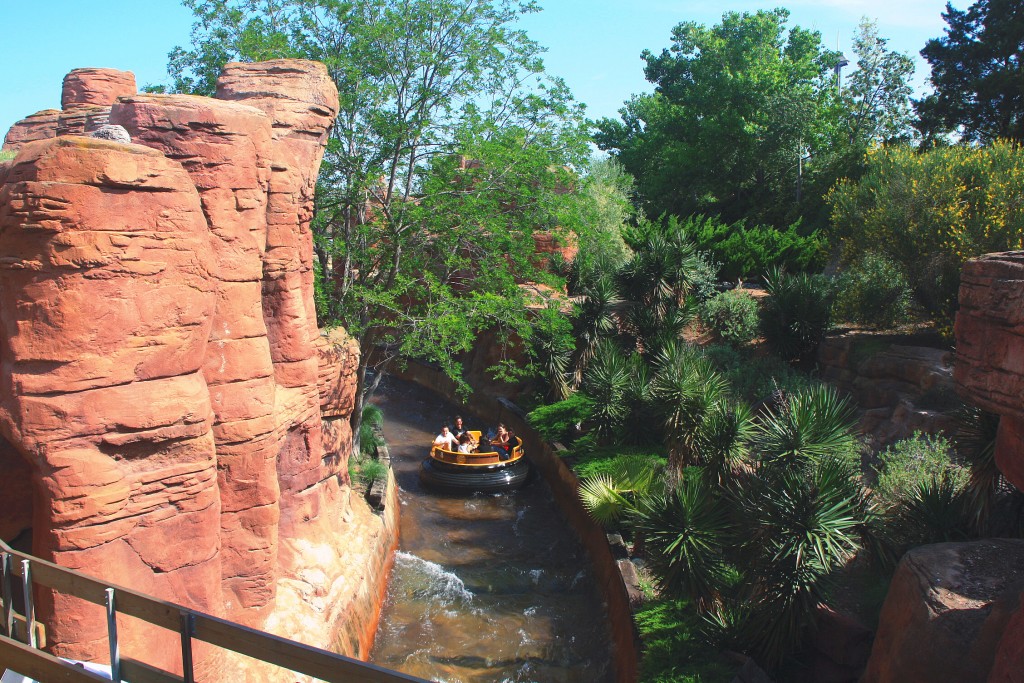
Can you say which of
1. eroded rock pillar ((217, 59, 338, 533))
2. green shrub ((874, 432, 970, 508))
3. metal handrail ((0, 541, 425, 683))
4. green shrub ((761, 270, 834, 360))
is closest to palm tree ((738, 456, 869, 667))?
green shrub ((874, 432, 970, 508))

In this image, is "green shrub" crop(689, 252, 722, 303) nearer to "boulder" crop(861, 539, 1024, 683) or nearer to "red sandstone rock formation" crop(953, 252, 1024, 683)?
"boulder" crop(861, 539, 1024, 683)

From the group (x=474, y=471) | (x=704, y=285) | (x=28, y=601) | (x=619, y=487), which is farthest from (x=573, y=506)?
(x=28, y=601)

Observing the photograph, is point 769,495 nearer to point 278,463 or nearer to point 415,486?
point 278,463

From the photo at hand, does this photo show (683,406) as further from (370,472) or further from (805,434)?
(370,472)

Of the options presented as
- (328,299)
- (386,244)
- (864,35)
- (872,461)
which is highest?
(864,35)

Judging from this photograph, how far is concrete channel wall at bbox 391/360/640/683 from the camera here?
11453 millimetres

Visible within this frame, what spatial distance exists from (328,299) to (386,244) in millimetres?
1906

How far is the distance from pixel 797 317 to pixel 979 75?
1455 cm

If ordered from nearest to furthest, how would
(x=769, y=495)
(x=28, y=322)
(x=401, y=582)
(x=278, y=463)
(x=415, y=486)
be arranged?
1. (x=28, y=322)
2. (x=769, y=495)
3. (x=278, y=463)
4. (x=401, y=582)
5. (x=415, y=486)

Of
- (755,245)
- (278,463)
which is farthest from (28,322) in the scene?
(755,245)

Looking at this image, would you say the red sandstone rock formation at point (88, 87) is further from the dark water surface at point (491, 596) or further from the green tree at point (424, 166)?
the dark water surface at point (491, 596)

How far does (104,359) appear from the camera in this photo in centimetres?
717

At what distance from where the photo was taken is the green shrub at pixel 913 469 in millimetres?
11742

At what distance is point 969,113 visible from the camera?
27953 mm
